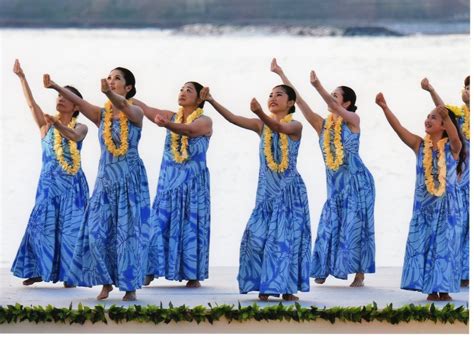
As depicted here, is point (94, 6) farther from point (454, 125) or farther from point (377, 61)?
point (454, 125)

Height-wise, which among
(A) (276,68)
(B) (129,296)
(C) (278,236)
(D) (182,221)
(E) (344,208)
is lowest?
(B) (129,296)

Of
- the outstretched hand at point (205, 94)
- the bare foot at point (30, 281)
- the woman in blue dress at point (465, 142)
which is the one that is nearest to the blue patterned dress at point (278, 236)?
the outstretched hand at point (205, 94)

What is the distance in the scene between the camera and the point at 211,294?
344 inches

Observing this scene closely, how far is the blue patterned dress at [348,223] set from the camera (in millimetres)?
9383

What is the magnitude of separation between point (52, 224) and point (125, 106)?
3.86ft

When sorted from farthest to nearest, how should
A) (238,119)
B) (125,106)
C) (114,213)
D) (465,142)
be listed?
(465,142), (238,119), (114,213), (125,106)

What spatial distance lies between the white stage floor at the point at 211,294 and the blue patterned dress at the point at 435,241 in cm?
11

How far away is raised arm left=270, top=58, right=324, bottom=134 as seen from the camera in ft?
29.3

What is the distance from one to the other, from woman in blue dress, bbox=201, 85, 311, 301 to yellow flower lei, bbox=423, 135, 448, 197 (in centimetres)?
62

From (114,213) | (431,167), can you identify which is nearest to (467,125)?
(431,167)

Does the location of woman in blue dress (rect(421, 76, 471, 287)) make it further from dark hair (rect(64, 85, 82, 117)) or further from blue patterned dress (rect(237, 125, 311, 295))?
dark hair (rect(64, 85, 82, 117))

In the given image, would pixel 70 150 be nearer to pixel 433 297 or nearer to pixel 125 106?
pixel 125 106

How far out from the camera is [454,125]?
845 cm

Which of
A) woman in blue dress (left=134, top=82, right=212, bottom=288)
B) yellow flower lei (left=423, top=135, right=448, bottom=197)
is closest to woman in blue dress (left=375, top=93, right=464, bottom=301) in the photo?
yellow flower lei (left=423, top=135, right=448, bottom=197)
